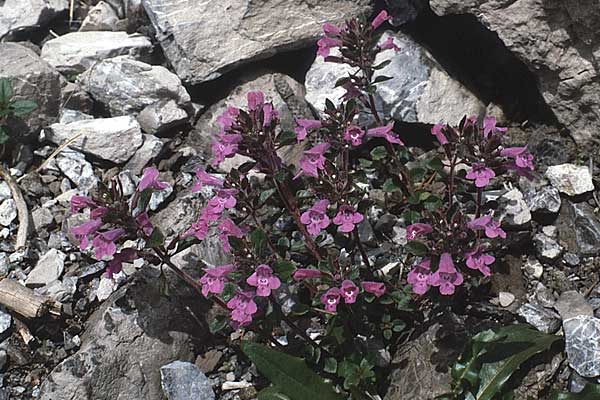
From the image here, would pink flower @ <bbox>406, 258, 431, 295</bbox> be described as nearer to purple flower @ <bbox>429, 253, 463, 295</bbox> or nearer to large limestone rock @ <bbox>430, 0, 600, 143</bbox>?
purple flower @ <bbox>429, 253, 463, 295</bbox>

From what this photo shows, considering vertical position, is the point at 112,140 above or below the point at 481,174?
below

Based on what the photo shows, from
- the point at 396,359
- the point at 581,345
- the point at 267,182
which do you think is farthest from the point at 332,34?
the point at 581,345

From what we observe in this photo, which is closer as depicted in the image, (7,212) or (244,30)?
(7,212)

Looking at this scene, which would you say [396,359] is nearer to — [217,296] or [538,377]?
[538,377]

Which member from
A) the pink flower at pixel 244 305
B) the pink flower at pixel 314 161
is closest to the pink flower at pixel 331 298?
the pink flower at pixel 244 305

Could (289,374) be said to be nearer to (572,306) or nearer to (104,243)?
(104,243)

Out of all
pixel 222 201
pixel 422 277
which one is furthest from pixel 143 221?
pixel 422 277
